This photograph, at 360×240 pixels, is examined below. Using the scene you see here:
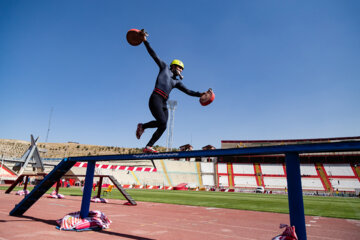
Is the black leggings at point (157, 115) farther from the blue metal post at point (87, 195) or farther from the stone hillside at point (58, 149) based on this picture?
the stone hillside at point (58, 149)

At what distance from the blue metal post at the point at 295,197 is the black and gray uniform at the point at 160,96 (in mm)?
2811

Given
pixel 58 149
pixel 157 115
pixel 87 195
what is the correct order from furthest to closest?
pixel 58 149
pixel 87 195
pixel 157 115

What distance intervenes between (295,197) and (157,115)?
10.3 feet

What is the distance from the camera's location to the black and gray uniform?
5.19 m

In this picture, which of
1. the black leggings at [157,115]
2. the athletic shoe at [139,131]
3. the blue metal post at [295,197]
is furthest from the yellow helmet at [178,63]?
the blue metal post at [295,197]

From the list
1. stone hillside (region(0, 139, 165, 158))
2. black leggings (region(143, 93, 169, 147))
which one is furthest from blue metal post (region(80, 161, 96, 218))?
stone hillside (region(0, 139, 165, 158))

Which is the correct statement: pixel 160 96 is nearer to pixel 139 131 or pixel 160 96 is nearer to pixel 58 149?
pixel 139 131

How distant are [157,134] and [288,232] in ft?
10.6

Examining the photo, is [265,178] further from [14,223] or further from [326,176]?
[14,223]

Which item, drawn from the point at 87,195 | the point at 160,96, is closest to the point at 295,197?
the point at 160,96

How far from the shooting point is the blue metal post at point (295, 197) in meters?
3.26

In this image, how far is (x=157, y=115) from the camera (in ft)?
17.0

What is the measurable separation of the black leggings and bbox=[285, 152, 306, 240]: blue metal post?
109 inches

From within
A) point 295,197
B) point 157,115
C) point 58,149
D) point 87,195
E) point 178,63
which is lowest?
point 87,195
